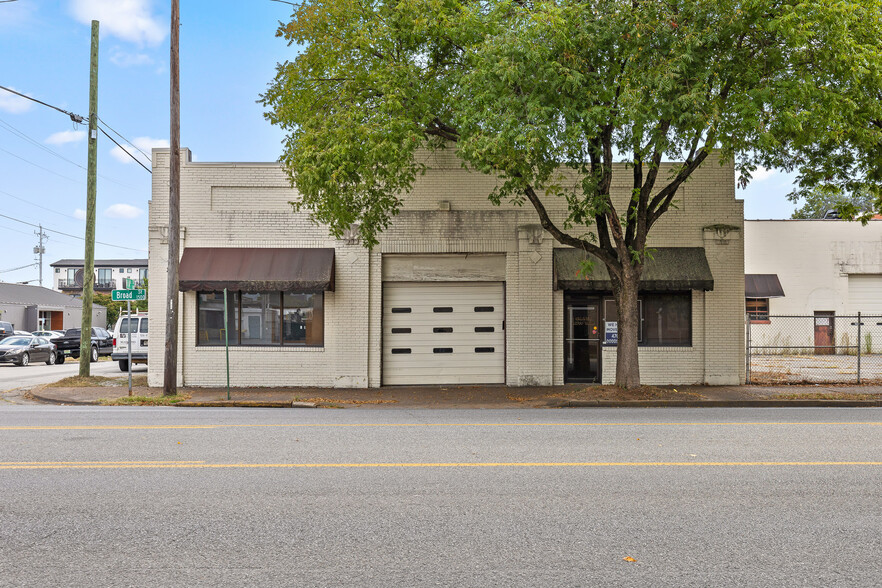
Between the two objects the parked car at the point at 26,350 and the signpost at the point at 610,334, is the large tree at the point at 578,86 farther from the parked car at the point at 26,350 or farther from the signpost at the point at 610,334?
the parked car at the point at 26,350

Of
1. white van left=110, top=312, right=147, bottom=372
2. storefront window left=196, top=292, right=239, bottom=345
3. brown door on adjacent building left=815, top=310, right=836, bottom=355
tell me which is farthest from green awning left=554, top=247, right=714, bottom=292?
brown door on adjacent building left=815, top=310, right=836, bottom=355

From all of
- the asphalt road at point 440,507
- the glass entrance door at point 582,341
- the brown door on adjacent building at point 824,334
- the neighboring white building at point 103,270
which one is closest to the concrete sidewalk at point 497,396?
the glass entrance door at point 582,341

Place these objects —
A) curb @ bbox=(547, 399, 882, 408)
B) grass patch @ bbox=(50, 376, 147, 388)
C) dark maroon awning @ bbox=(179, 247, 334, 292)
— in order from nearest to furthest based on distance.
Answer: curb @ bbox=(547, 399, 882, 408) → dark maroon awning @ bbox=(179, 247, 334, 292) → grass patch @ bbox=(50, 376, 147, 388)

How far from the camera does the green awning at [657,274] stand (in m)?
16.3

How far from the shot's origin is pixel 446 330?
682 inches

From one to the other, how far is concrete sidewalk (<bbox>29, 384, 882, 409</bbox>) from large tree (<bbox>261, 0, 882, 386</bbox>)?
42.2 inches

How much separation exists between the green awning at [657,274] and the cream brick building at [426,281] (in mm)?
122

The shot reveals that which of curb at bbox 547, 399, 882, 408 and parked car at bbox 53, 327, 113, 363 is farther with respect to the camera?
parked car at bbox 53, 327, 113, 363

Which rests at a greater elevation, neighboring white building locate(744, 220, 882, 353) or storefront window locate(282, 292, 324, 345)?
neighboring white building locate(744, 220, 882, 353)

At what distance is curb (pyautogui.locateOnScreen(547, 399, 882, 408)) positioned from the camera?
536 inches

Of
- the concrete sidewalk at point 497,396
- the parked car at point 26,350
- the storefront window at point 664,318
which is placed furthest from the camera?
the parked car at point 26,350

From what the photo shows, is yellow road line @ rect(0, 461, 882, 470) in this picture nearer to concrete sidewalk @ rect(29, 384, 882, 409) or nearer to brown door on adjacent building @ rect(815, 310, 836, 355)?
concrete sidewalk @ rect(29, 384, 882, 409)

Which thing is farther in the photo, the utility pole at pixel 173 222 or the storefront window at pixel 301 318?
the storefront window at pixel 301 318

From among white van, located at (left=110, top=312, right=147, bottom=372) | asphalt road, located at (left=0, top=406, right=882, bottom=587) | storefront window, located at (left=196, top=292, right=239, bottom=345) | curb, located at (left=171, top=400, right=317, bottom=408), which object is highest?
storefront window, located at (left=196, top=292, right=239, bottom=345)
